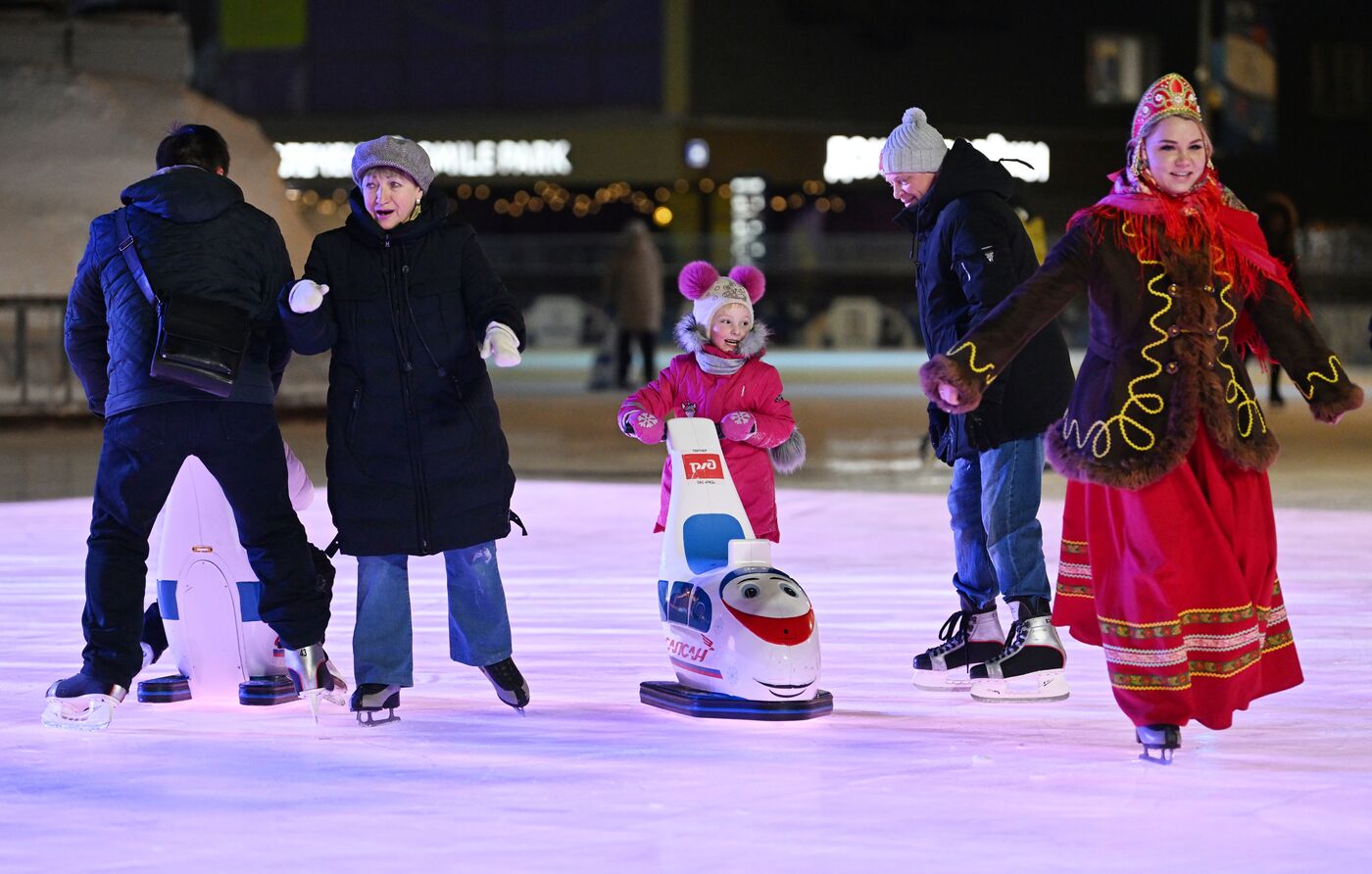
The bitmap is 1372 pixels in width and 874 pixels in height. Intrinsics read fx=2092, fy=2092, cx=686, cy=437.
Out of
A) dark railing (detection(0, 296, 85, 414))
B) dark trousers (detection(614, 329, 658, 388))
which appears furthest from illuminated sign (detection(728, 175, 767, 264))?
dark railing (detection(0, 296, 85, 414))

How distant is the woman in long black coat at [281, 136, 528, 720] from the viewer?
5.12 meters

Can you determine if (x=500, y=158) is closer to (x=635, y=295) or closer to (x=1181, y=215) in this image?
(x=635, y=295)

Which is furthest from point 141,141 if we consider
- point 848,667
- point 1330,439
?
point 848,667

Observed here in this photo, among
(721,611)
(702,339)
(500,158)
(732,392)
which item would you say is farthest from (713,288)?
(500,158)

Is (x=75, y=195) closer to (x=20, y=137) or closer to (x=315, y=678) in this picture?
(x=20, y=137)

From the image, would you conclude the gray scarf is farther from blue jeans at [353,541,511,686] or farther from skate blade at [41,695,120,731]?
skate blade at [41,695,120,731]

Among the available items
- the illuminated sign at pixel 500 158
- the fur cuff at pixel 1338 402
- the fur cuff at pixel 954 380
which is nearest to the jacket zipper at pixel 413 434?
the fur cuff at pixel 954 380

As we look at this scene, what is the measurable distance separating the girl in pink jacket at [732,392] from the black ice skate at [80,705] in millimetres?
1490

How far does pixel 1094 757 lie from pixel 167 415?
233 cm

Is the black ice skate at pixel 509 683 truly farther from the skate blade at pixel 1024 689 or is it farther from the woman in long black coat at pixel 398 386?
the skate blade at pixel 1024 689

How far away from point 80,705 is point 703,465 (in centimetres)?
166

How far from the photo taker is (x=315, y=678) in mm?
5262

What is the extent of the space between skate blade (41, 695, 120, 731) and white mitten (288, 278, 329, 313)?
106 centimetres

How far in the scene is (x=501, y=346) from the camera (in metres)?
4.96
